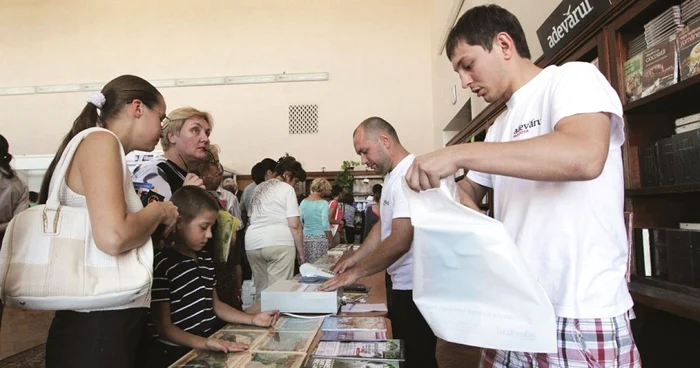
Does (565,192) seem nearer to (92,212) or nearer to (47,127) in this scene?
(92,212)

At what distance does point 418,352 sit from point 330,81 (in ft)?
24.1

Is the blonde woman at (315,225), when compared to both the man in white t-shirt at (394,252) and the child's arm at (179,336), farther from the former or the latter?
the child's arm at (179,336)

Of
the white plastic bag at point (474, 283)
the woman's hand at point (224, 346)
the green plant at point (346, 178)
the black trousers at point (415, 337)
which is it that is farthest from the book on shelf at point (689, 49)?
the green plant at point (346, 178)

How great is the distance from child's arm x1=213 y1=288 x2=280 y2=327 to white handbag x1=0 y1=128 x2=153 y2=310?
0.45 metres

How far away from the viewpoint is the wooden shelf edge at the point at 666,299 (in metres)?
1.33

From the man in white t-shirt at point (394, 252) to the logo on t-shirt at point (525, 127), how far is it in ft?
2.02

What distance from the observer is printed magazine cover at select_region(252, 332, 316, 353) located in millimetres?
1135

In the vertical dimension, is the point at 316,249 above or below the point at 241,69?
below

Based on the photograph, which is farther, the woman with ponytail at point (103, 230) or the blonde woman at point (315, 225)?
the blonde woman at point (315, 225)

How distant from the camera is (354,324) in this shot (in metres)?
1.37

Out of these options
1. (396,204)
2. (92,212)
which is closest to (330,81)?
(396,204)

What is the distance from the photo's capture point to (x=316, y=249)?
416 cm

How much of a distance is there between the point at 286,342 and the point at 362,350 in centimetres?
22

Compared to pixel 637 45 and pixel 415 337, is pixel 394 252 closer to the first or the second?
pixel 415 337
